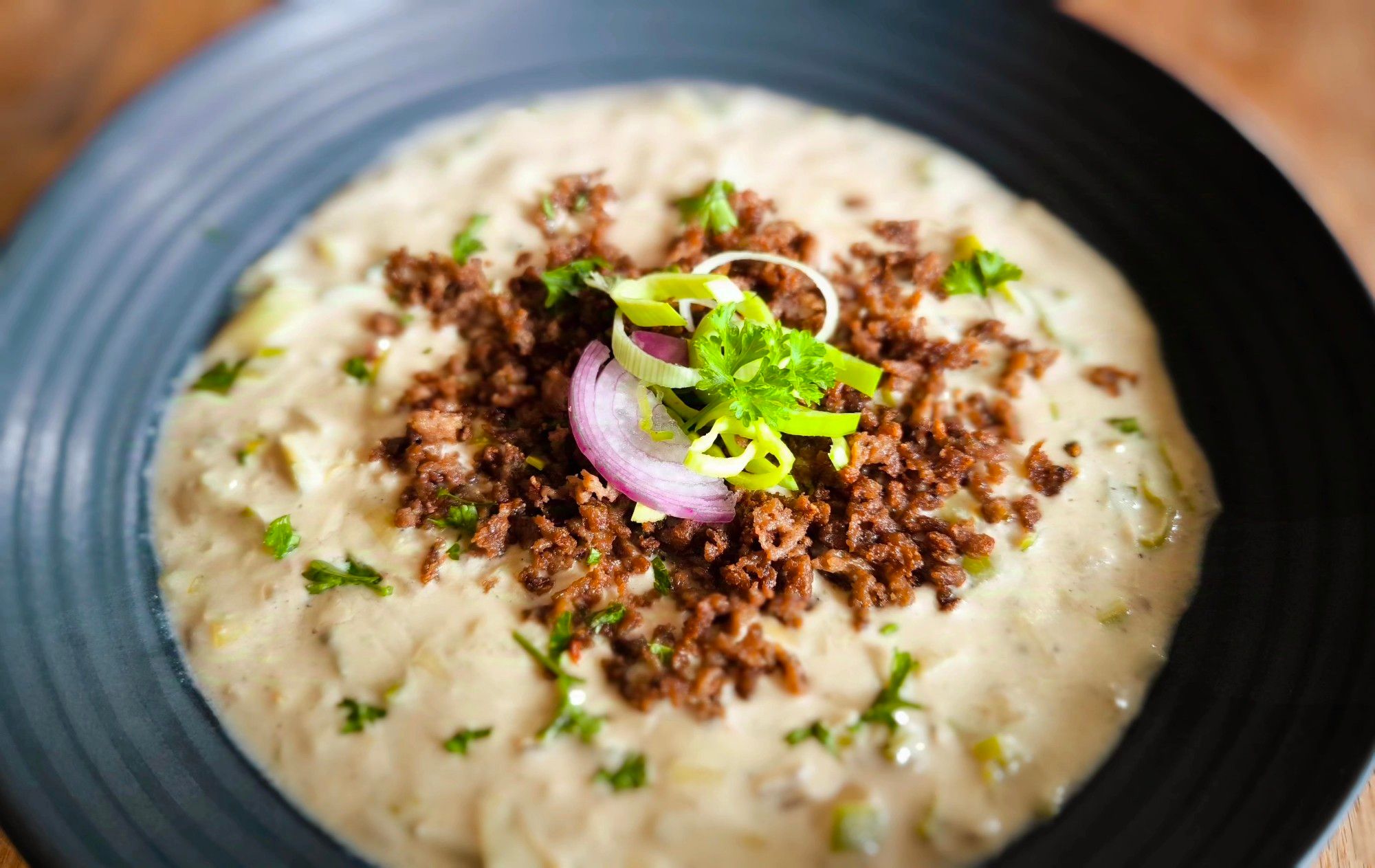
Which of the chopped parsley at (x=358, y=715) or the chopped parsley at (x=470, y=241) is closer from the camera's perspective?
the chopped parsley at (x=358, y=715)

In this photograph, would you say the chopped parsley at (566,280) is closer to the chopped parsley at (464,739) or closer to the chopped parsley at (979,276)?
the chopped parsley at (979,276)

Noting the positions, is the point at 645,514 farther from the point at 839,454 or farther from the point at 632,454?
the point at 839,454

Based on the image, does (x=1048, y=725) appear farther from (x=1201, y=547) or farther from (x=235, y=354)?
(x=235, y=354)

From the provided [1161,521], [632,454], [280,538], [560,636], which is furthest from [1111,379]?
[280,538]

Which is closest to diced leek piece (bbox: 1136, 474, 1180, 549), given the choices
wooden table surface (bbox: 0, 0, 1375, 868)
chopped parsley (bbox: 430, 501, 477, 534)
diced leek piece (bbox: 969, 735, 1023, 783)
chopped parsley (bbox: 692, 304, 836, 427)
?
diced leek piece (bbox: 969, 735, 1023, 783)

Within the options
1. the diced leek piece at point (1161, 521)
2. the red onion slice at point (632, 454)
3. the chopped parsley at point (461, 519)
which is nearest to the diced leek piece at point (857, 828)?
the red onion slice at point (632, 454)
